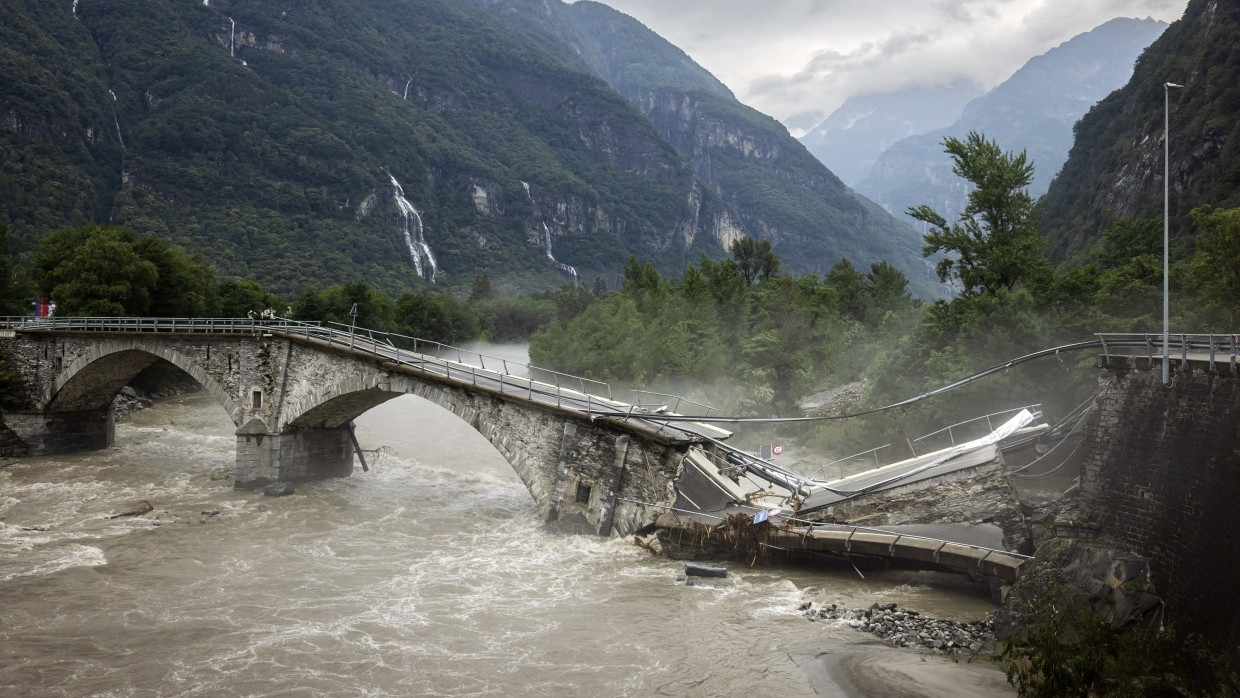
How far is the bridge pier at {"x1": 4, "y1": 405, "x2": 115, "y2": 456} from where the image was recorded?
42094 millimetres

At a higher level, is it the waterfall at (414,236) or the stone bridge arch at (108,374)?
the waterfall at (414,236)

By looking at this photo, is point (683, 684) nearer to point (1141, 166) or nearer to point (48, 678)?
point (48, 678)

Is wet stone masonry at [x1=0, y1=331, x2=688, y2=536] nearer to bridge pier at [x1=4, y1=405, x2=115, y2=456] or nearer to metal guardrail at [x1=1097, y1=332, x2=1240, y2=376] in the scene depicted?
bridge pier at [x1=4, y1=405, x2=115, y2=456]

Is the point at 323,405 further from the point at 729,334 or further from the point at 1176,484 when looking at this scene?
the point at 729,334

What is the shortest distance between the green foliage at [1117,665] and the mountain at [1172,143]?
4653 centimetres

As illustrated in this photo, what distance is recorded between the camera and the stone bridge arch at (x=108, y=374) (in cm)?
3719

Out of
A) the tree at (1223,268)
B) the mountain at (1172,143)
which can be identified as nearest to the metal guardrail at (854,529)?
the tree at (1223,268)

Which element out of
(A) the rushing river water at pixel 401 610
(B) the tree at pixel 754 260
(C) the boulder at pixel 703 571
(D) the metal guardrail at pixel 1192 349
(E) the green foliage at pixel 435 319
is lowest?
(A) the rushing river water at pixel 401 610

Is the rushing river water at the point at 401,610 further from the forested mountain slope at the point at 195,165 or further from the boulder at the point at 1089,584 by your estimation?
the forested mountain slope at the point at 195,165

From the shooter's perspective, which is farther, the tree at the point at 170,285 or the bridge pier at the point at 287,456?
the tree at the point at 170,285

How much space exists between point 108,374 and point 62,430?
12.4ft

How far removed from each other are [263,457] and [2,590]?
534 inches

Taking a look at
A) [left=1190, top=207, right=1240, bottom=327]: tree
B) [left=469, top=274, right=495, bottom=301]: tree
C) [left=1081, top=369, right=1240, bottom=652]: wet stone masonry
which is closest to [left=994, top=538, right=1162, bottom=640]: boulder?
[left=1081, top=369, right=1240, bottom=652]: wet stone masonry

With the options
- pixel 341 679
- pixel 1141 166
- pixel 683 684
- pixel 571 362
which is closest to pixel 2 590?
pixel 341 679
